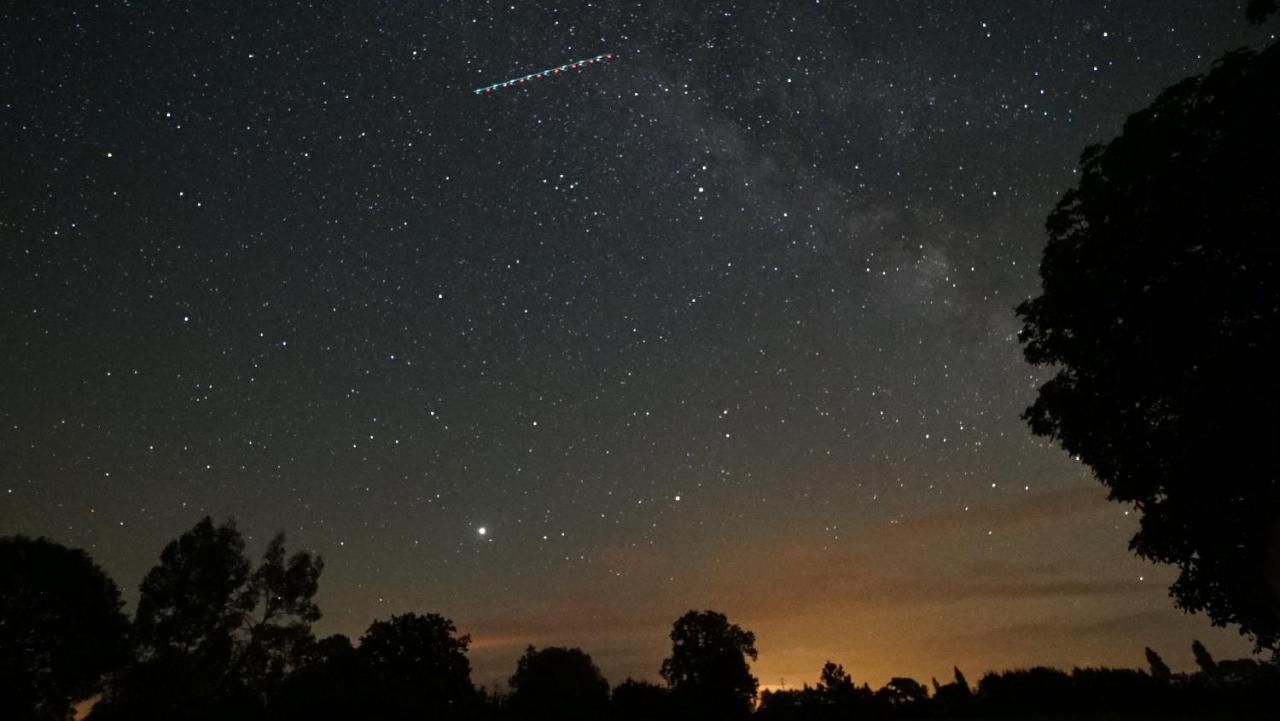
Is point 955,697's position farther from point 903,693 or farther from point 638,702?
point 638,702

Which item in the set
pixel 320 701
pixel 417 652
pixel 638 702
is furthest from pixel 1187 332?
pixel 417 652

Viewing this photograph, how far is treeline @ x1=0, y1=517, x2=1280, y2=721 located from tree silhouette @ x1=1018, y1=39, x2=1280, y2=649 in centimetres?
1323

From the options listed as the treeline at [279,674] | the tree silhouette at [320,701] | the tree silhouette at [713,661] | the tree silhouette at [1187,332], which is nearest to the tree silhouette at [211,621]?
the treeline at [279,674]

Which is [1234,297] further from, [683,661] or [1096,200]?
[683,661]

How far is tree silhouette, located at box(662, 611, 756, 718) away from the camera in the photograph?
187 ft

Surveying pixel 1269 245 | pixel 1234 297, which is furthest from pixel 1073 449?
pixel 1269 245

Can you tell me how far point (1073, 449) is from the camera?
1529cm

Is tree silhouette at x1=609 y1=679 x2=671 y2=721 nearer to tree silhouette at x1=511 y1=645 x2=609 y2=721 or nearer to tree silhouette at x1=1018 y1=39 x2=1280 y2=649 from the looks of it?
tree silhouette at x1=511 y1=645 x2=609 y2=721

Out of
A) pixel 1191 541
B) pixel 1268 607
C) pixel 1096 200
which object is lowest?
pixel 1268 607

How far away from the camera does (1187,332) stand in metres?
12.5

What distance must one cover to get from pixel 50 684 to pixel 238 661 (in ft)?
29.2

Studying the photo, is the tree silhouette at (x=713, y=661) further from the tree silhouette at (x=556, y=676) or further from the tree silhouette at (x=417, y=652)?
the tree silhouette at (x=417, y=652)

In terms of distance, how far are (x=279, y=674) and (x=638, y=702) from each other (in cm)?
2138

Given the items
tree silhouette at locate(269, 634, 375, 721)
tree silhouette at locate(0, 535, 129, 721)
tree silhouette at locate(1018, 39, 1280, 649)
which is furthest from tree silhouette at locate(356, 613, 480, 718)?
tree silhouette at locate(1018, 39, 1280, 649)
